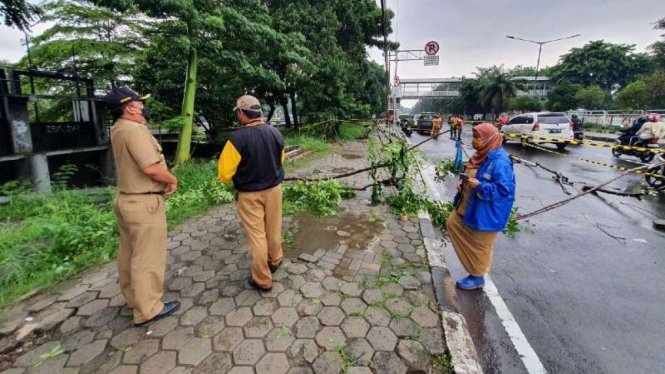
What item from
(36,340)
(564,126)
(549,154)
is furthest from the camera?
(564,126)

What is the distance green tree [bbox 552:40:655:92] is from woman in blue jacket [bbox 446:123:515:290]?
5420cm

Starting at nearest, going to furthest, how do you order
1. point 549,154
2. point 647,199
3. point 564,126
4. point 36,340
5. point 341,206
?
point 36,340, point 341,206, point 647,199, point 549,154, point 564,126

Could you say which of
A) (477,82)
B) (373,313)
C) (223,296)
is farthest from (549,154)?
(477,82)

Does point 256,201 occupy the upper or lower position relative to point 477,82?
lower

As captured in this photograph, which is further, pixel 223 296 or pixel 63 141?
pixel 63 141

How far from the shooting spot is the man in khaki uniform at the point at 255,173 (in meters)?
2.73

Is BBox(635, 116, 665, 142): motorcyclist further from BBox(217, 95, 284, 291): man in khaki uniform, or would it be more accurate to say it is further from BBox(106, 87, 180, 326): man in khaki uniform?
BBox(106, 87, 180, 326): man in khaki uniform

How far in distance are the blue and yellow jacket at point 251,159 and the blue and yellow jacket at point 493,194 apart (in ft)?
6.31

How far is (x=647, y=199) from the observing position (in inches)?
243

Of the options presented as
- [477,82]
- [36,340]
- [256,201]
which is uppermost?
[477,82]

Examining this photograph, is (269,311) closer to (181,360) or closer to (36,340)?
(181,360)

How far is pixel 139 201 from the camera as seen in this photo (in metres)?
2.40

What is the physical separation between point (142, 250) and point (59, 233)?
93.9 inches

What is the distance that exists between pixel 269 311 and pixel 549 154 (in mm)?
13077
